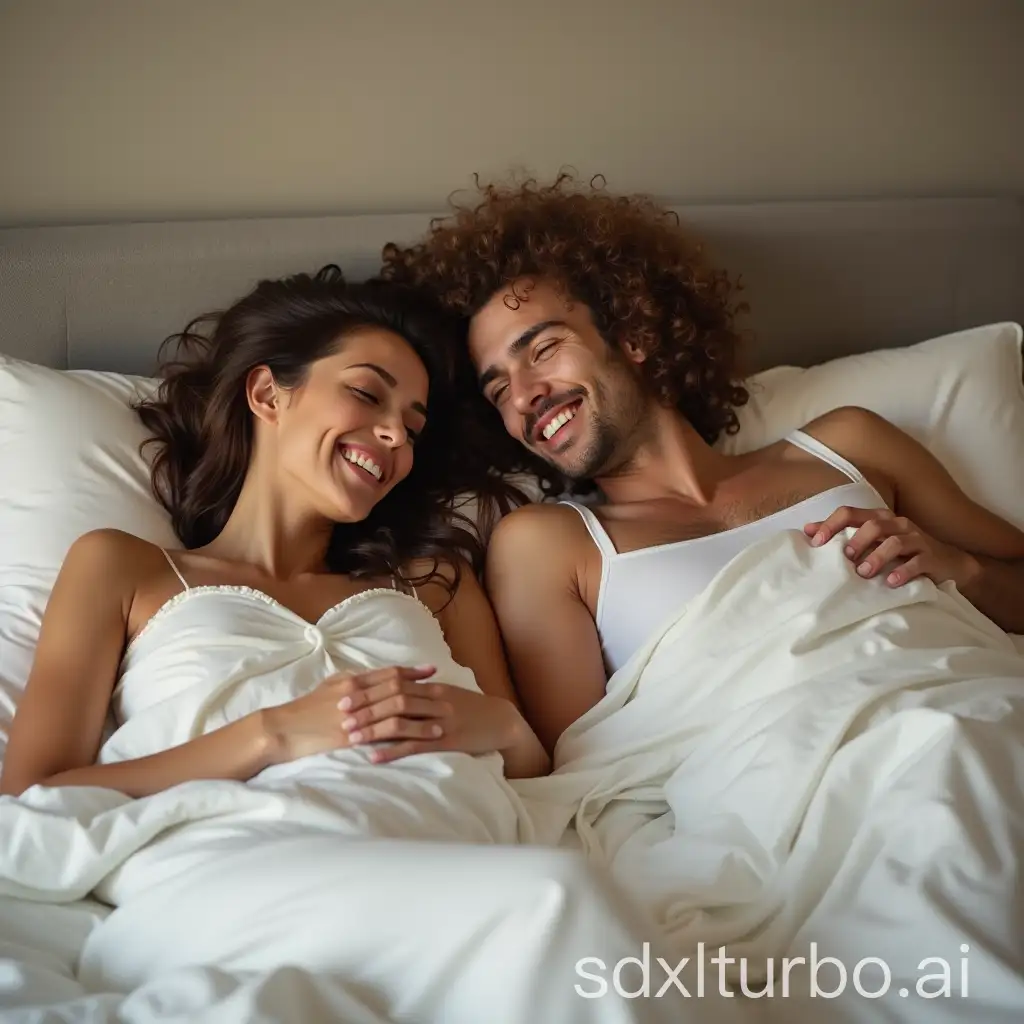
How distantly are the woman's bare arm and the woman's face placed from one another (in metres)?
0.26

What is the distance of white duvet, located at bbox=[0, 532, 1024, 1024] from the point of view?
92 cm

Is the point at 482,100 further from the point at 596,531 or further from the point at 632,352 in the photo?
the point at 596,531

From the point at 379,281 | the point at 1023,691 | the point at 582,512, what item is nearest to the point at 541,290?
the point at 379,281

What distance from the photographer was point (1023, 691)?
135 cm

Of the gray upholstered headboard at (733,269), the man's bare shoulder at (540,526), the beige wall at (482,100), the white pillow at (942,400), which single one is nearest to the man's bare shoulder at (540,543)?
the man's bare shoulder at (540,526)

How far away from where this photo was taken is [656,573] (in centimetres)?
165

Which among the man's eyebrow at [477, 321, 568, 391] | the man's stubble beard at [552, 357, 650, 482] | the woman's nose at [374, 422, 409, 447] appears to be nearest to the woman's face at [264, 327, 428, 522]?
the woman's nose at [374, 422, 409, 447]

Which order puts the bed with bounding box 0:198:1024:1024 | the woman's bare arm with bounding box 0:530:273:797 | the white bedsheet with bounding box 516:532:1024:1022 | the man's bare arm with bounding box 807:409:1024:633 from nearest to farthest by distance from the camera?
the white bedsheet with bounding box 516:532:1024:1022
the woman's bare arm with bounding box 0:530:273:797
the bed with bounding box 0:198:1024:1024
the man's bare arm with bounding box 807:409:1024:633

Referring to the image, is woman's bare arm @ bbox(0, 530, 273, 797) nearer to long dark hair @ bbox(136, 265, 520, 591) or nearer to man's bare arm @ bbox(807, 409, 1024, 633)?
long dark hair @ bbox(136, 265, 520, 591)

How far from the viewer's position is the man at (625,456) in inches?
64.5

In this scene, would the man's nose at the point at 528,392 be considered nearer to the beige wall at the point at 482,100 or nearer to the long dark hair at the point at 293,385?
the long dark hair at the point at 293,385

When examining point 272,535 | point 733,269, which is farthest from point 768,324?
point 272,535

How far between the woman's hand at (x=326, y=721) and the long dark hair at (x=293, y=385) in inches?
13.7

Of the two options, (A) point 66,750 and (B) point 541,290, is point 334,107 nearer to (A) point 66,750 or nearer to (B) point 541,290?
(B) point 541,290
